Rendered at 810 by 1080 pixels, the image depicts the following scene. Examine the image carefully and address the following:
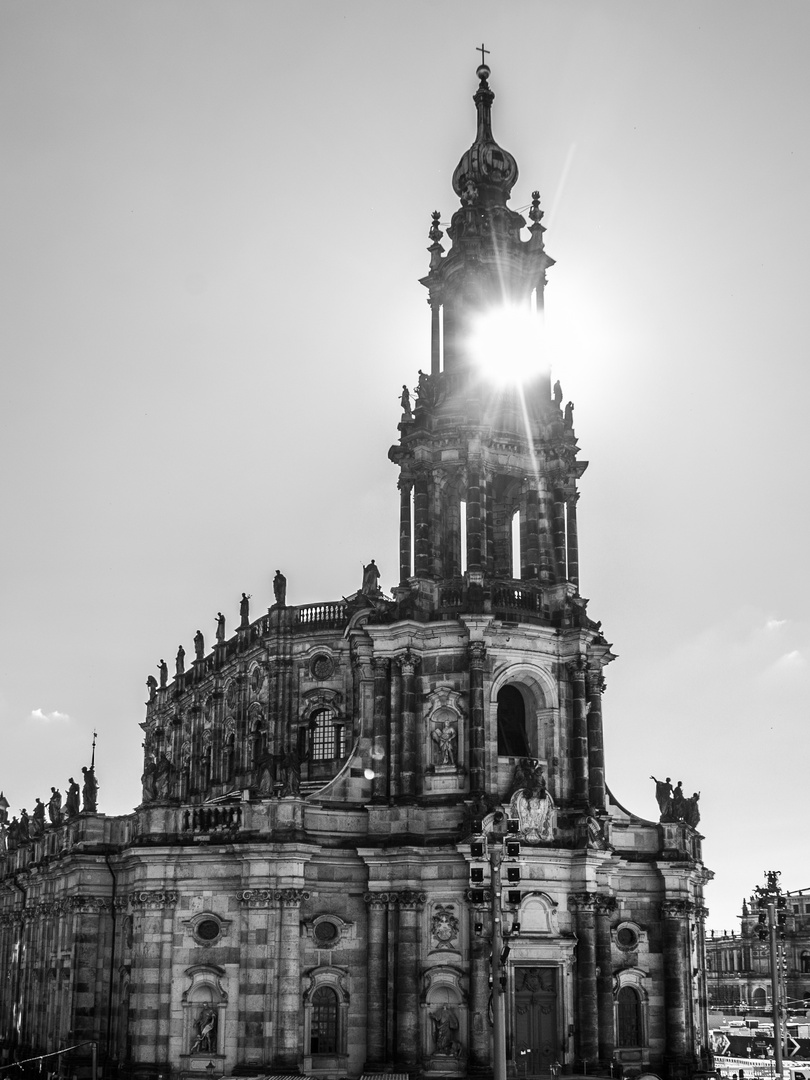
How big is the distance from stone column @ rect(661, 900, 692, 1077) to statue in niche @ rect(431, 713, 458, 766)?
1140 centimetres


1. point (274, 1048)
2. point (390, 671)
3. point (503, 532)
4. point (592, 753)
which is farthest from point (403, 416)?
point (274, 1048)

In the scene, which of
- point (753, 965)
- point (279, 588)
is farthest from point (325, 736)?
point (753, 965)

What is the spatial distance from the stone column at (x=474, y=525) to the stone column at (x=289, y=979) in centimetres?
1435

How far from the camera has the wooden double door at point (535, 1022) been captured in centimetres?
4928

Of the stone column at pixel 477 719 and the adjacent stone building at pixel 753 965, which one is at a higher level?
the stone column at pixel 477 719

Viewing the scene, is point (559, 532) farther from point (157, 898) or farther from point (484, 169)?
point (157, 898)

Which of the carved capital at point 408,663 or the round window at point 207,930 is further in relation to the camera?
the carved capital at point 408,663

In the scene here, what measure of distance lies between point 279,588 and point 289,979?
20.2 meters

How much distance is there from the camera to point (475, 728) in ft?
168

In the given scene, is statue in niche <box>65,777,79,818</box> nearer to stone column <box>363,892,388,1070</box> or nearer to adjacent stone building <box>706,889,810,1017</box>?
stone column <box>363,892,388,1070</box>

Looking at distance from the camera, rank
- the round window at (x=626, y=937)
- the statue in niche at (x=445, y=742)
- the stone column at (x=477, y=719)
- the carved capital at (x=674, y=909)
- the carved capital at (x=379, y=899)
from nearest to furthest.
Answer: the carved capital at (x=379, y=899)
the stone column at (x=477, y=719)
the statue in niche at (x=445, y=742)
the round window at (x=626, y=937)
the carved capital at (x=674, y=909)

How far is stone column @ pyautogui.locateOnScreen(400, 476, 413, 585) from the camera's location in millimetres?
55438

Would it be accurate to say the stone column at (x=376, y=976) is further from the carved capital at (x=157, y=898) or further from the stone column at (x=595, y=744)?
the stone column at (x=595, y=744)

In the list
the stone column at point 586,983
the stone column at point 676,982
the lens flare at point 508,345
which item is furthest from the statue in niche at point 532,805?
the lens flare at point 508,345
